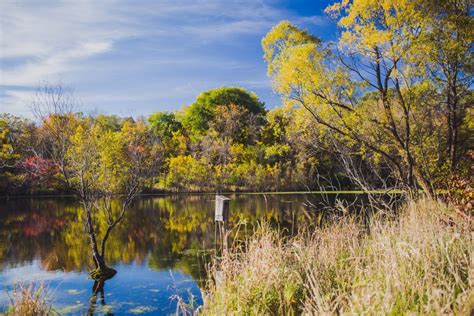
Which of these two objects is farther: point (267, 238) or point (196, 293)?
point (196, 293)

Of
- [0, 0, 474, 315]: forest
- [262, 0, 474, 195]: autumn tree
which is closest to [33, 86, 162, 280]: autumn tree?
[0, 0, 474, 315]: forest

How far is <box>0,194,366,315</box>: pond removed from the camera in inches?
365

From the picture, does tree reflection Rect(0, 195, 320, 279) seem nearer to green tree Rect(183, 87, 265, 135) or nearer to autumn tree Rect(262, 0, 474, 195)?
autumn tree Rect(262, 0, 474, 195)

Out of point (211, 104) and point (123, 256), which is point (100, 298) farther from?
point (211, 104)

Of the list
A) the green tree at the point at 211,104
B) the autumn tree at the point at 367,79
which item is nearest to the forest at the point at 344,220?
the autumn tree at the point at 367,79

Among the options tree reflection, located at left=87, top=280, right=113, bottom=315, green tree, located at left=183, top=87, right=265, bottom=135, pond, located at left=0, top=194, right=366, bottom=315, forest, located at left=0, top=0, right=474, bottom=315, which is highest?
green tree, located at left=183, top=87, right=265, bottom=135

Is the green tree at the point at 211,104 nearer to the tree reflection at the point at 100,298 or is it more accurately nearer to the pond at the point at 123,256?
the pond at the point at 123,256

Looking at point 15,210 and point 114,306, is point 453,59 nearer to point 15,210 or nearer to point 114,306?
point 114,306

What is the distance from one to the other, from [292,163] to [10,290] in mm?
33665

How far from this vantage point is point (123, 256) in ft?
44.8

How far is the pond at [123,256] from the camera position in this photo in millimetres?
9273

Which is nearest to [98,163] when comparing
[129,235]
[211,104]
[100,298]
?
[129,235]

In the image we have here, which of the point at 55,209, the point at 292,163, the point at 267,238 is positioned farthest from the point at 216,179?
the point at 267,238

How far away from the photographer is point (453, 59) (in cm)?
1063
